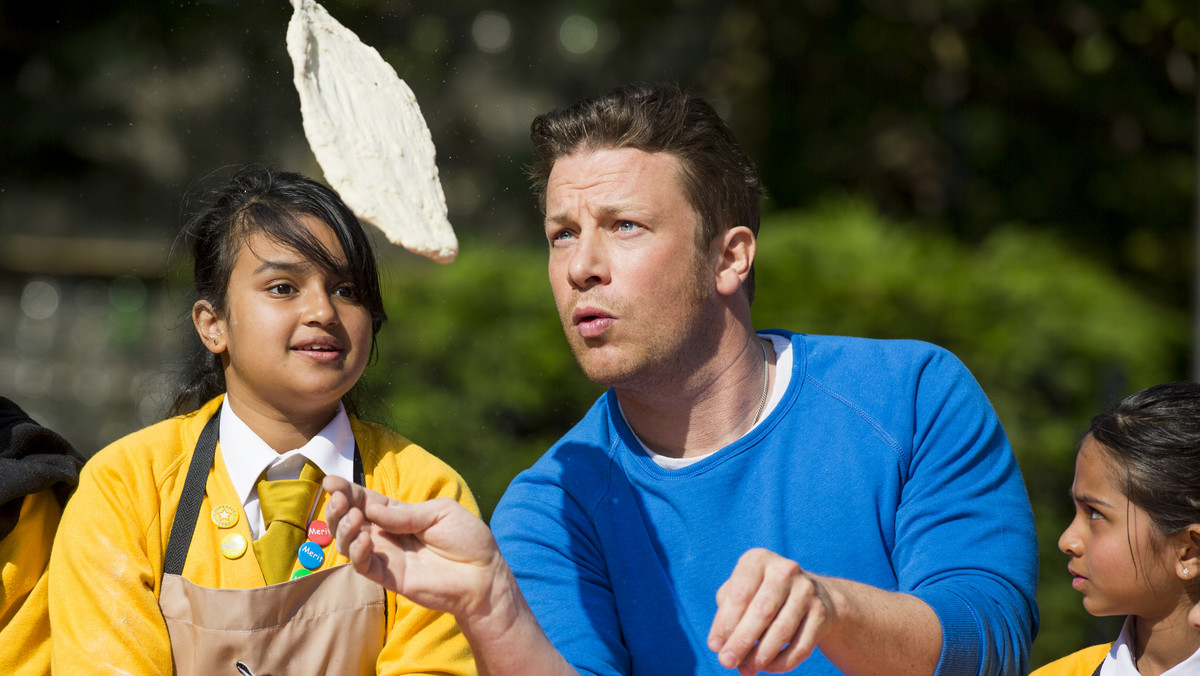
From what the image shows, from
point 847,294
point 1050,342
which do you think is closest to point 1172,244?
point 1050,342

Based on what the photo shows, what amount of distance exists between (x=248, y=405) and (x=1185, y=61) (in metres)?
5.75

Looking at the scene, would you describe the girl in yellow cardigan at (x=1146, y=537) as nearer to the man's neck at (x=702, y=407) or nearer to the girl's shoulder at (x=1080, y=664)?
the girl's shoulder at (x=1080, y=664)

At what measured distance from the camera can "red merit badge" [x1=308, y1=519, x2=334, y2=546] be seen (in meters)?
1.99

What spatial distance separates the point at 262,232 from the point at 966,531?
1.36m

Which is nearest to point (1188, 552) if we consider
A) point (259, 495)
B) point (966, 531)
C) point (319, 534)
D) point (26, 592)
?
point (966, 531)

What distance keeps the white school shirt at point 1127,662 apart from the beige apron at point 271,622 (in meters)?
1.32

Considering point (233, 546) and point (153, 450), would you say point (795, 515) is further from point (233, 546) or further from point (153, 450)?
point (153, 450)

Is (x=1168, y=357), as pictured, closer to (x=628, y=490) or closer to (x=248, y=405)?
(x=628, y=490)

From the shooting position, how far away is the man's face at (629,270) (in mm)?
2125

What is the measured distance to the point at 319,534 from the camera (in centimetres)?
199

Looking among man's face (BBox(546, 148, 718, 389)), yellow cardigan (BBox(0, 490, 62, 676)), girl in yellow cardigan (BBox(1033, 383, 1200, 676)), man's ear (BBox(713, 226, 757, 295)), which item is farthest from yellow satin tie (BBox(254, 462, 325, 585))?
girl in yellow cardigan (BBox(1033, 383, 1200, 676))

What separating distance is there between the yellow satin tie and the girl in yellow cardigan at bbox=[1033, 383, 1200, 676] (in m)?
1.37

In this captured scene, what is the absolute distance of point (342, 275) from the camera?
207 centimetres

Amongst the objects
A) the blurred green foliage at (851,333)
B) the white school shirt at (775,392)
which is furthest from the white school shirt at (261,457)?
the blurred green foliage at (851,333)
